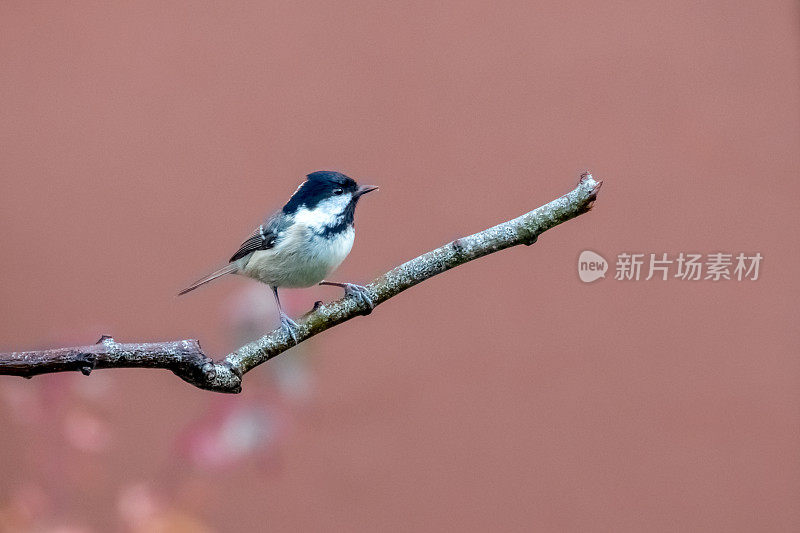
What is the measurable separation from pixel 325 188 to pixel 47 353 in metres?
0.45

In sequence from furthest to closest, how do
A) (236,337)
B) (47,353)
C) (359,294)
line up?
(236,337) < (359,294) < (47,353)

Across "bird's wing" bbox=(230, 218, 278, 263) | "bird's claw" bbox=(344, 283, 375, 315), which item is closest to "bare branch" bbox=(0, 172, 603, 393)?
"bird's claw" bbox=(344, 283, 375, 315)

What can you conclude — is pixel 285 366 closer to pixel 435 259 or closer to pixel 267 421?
pixel 267 421

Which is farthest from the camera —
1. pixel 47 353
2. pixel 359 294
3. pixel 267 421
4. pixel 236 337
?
pixel 267 421

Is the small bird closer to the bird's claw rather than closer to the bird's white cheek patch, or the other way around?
the bird's white cheek patch

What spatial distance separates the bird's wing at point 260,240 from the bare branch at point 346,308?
300mm

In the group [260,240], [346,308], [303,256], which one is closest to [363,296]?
[346,308]

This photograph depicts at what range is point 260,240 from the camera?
3.74ft

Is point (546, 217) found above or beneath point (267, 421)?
above

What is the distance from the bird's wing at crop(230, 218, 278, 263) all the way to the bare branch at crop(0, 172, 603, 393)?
0.98ft

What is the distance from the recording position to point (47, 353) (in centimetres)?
66

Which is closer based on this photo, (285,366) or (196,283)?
(196,283)

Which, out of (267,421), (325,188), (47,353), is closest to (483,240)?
(325,188)

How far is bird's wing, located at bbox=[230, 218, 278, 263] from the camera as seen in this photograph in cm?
112
